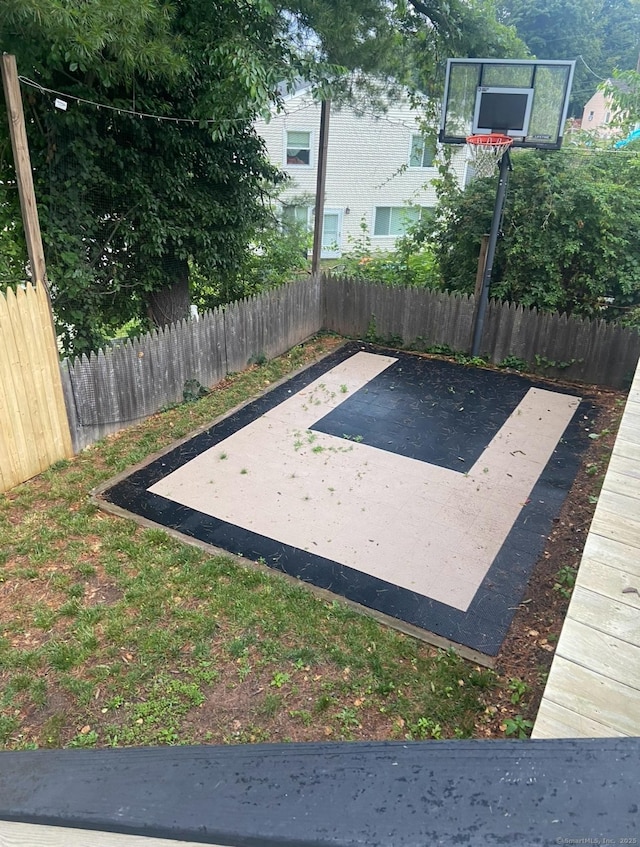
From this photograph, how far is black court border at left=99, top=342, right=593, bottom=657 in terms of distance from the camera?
3668mm

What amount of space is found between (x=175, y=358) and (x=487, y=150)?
499 cm

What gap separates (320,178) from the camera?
318 inches

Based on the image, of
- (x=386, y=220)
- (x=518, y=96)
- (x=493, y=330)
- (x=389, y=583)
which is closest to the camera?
(x=389, y=583)

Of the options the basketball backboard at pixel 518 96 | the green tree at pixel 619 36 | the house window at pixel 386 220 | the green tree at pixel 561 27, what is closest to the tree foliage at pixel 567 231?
the basketball backboard at pixel 518 96

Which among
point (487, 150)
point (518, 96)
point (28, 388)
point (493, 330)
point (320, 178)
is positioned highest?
point (518, 96)

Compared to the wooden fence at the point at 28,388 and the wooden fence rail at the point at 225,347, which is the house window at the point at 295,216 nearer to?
the wooden fence rail at the point at 225,347

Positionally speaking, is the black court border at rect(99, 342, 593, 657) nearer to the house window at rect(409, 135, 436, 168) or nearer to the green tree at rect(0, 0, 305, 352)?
the green tree at rect(0, 0, 305, 352)

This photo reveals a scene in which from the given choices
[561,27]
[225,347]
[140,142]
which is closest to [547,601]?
[225,347]

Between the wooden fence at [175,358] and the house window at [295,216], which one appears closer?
the wooden fence at [175,358]

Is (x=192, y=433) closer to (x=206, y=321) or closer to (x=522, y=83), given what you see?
(x=206, y=321)

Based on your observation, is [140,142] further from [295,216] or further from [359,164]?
[359,164]

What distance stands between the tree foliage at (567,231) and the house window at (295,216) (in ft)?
7.63

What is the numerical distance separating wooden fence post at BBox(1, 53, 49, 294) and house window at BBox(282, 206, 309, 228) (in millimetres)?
4520

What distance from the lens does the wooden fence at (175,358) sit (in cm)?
550
